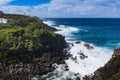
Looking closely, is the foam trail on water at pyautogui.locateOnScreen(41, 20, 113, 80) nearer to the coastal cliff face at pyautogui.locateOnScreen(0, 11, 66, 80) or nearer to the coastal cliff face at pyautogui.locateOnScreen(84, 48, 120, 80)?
the coastal cliff face at pyautogui.locateOnScreen(0, 11, 66, 80)

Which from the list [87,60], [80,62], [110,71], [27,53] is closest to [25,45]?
[27,53]

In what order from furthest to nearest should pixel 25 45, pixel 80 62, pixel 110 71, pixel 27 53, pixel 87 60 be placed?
pixel 87 60
pixel 25 45
pixel 80 62
pixel 27 53
pixel 110 71

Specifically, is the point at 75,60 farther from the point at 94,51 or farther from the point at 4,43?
the point at 4,43

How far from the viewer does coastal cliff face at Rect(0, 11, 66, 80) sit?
48322mm

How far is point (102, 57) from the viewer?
60.1 meters

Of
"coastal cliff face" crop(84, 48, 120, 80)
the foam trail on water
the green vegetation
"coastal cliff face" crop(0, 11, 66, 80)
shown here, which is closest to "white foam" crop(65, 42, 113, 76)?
the foam trail on water

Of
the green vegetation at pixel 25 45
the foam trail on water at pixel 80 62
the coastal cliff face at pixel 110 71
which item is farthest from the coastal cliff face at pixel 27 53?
the coastal cliff face at pixel 110 71

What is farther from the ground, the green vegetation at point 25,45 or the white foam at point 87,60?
the green vegetation at point 25,45

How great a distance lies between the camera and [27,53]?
55406 mm

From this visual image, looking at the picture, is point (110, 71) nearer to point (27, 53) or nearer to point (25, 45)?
point (27, 53)

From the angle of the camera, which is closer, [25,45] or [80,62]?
[80,62]

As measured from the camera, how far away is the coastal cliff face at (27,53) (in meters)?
48.3

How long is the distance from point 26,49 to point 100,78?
74.5 ft

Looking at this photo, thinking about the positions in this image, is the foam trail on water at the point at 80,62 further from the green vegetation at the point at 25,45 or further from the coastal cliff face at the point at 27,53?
the green vegetation at the point at 25,45
